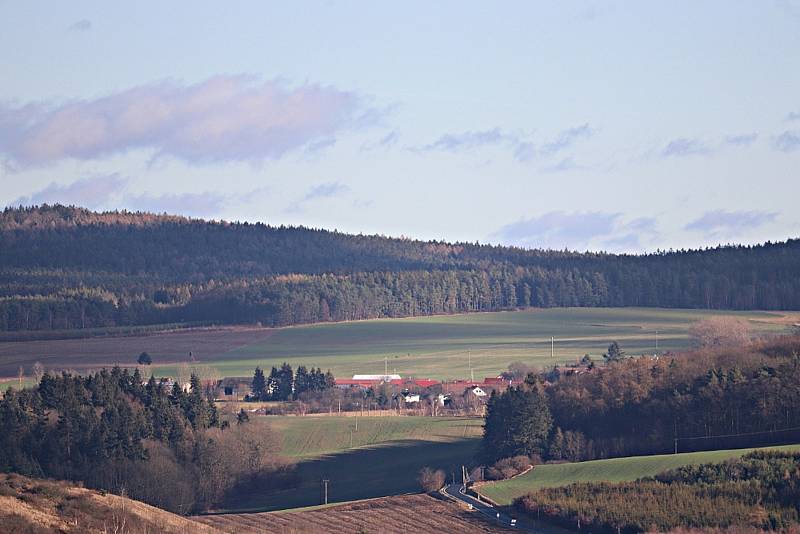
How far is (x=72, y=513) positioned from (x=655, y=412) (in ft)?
142

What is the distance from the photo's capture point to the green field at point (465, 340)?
146 meters

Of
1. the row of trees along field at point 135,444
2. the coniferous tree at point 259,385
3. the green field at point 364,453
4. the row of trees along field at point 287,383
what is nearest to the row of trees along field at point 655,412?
the green field at point 364,453

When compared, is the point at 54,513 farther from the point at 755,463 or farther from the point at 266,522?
the point at 755,463

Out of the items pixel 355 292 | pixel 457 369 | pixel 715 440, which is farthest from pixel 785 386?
pixel 355 292

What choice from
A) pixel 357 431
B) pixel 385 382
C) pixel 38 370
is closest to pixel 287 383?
pixel 385 382

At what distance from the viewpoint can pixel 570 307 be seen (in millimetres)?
198250

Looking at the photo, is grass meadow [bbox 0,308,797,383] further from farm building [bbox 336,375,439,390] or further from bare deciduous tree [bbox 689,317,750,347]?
farm building [bbox 336,375,439,390]

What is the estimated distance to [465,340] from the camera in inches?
6417

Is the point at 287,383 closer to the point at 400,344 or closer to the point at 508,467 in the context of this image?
the point at 400,344

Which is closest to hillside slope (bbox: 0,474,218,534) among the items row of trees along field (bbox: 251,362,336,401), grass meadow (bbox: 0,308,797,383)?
row of trees along field (bbox: 251,362,336,401)

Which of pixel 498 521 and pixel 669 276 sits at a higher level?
pixel 669 276

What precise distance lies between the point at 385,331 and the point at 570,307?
34577mm

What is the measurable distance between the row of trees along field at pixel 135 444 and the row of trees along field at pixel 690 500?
21.6 metres

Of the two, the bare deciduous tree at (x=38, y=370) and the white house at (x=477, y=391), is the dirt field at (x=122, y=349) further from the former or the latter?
the white house at (x=477, y=391)
